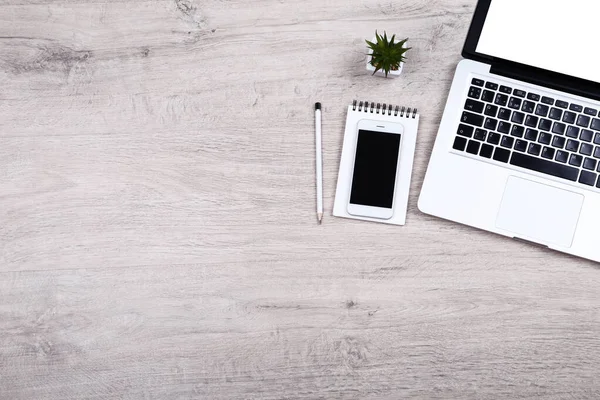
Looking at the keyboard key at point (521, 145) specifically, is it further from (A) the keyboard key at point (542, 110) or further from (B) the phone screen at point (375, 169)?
(B) the phone screen at point (375, 169)

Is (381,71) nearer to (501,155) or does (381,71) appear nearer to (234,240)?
(501,155)

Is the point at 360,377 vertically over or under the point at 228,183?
under

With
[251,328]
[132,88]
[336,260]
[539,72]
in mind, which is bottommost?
[251,328]

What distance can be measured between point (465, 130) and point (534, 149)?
111mm

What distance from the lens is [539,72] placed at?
0.88m

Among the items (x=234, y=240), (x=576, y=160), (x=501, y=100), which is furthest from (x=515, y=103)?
(x=234, y=240)

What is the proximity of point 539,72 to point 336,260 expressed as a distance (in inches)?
17.4

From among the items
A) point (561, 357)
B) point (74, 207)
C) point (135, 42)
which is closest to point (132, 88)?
point (135, 42)

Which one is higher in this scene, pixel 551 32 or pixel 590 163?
pixel 551 32

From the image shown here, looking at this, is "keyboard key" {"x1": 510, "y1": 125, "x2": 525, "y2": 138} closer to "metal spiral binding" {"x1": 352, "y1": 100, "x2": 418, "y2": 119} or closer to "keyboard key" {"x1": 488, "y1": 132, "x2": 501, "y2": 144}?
"keyboard key" {"x1": 488, "y1": 132, "x2": 501, "y2": 144}

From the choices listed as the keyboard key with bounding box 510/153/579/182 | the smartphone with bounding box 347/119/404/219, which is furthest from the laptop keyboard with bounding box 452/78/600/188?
the smartphone with bounding box 347/119/404/219

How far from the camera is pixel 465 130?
881 millimetres

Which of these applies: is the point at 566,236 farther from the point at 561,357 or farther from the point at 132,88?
the point at 132,88

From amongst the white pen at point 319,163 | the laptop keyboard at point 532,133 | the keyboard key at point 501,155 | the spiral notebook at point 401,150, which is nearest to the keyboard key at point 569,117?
the laptop keyboard at point 532,133
